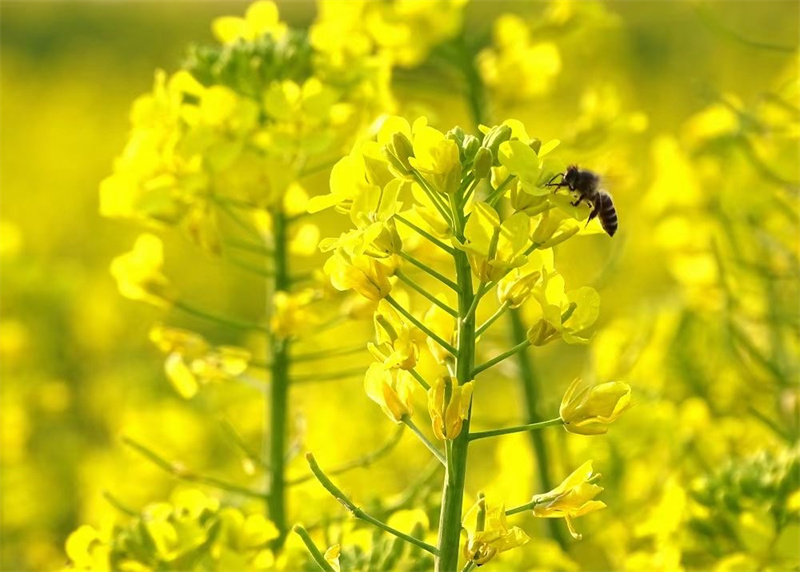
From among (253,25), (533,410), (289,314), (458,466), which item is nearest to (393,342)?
(458,466)

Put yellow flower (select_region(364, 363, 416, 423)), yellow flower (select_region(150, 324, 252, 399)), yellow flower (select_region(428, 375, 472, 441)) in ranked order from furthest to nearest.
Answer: yellow flower (select_region(150, 324, 252, 399))
yellow flower (select_region(364, 363, 416, 423))
yellow flower (select_region(428, 375, 472, 441))

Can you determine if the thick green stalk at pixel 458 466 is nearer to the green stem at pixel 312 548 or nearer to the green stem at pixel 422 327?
the green stem at pixel 422 327

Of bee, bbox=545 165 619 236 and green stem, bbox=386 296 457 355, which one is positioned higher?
bee, bbox=545 165 619 236

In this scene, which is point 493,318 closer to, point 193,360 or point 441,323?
point 441,323

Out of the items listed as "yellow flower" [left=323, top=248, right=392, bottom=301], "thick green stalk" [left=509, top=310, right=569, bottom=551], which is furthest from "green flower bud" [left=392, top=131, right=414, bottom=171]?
"thick green stalk" [left=509, top=310, right=569, bottom=551]

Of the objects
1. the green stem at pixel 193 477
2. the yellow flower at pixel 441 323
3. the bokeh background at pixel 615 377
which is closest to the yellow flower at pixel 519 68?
the bokeh background at pixel 615 377

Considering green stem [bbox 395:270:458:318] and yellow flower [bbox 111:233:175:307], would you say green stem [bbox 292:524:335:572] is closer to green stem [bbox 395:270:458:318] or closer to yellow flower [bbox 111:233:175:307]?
green stem [bbox 395:270:458:318]
